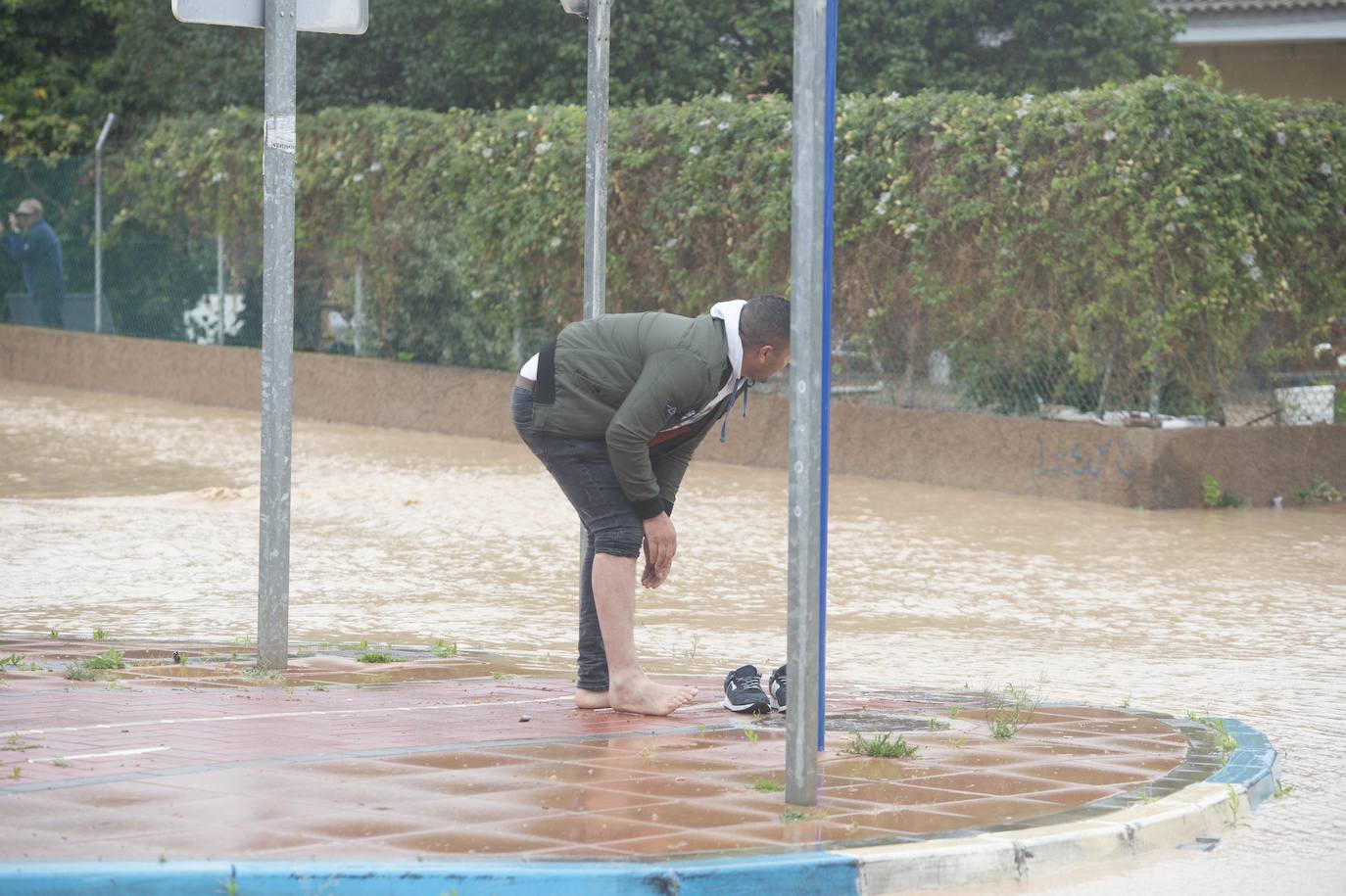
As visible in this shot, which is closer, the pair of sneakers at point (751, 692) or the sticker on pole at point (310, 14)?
the pair of sneakers at point (751, 692)

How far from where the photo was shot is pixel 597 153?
7.43m

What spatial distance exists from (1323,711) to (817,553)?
303 cm

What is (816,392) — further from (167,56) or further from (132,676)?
(167,56)

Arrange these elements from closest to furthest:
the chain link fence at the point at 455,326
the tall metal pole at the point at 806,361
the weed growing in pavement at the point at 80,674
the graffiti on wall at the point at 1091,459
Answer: the tall metal pole at the point at 806,361 < the weed growing in pavement at the point at 80,674 < the graffiti on wall at the point at 1091,459 < the chain link fence at the point at 455,326

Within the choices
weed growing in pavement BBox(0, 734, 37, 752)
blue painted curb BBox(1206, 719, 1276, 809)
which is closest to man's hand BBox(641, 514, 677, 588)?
blue painted curb BBox(1206, 719, 1276, 809)

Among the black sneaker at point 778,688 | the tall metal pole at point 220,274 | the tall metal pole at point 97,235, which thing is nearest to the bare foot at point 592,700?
the black sneaker at point 778,688

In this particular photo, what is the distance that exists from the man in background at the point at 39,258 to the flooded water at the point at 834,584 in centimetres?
745

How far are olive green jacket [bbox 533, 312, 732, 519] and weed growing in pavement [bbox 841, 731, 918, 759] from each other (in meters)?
1.01

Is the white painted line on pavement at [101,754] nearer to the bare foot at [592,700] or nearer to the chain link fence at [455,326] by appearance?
the bare foot at [592,700]

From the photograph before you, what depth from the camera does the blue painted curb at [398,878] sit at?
4.34m

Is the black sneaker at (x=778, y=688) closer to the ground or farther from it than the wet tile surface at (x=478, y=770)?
farther from it

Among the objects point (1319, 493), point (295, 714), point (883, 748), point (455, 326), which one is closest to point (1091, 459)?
point (1319, 493)

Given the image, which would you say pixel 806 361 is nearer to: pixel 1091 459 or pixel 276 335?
pixel 276 335

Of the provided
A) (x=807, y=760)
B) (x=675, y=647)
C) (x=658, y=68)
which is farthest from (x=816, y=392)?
(x=658, y=68)
